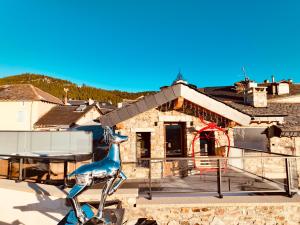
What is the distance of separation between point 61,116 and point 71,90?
6137cm

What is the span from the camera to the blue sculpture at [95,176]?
3227 mm

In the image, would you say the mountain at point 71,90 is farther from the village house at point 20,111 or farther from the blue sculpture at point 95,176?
the blue sculpture at point 95,176

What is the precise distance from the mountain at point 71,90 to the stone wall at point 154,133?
65.3 m

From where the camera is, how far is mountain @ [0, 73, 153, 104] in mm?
81312

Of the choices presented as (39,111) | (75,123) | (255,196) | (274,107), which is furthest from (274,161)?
(39,111)

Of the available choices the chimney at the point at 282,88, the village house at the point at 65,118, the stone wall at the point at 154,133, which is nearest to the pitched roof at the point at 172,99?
the stone wall at the point at 154,133

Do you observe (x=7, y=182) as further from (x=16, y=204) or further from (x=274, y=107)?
(x=274, y=107)

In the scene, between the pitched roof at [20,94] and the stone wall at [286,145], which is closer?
the stone wall at [286,145]

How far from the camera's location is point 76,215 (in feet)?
10.6

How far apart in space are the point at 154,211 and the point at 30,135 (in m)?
18.9

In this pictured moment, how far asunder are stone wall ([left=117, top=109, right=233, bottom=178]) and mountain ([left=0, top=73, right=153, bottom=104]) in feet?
214

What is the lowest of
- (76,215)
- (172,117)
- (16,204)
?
(16,204)

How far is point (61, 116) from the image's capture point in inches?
1190

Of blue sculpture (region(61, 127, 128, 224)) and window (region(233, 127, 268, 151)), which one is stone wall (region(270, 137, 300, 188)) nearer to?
window (region(233, 127, 268, 151))
